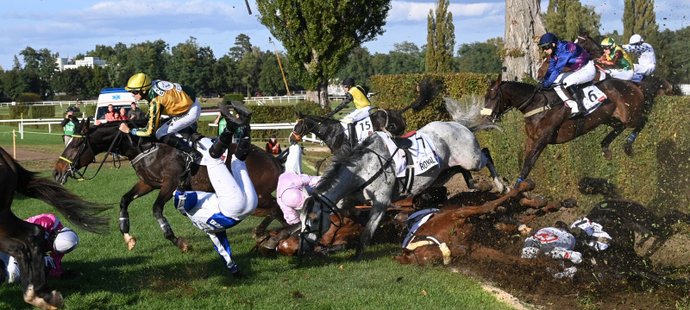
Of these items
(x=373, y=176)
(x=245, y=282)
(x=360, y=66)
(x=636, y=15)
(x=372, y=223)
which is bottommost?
(x=360, y=66)

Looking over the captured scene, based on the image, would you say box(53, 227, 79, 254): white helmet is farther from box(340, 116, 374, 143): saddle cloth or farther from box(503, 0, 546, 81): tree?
box(503, 0, 546, 81): tree

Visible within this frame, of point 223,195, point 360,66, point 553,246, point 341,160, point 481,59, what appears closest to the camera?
point 223,195

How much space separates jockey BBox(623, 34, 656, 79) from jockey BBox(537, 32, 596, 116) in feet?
2.97

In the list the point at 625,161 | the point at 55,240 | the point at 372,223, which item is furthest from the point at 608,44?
the point at 55,240

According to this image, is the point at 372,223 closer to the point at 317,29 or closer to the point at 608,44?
the point at 608,44

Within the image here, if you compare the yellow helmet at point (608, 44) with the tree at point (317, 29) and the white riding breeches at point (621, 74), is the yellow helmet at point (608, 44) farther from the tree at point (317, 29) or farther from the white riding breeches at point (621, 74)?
the tree at point (317, 29)

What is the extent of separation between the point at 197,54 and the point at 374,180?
75.1m

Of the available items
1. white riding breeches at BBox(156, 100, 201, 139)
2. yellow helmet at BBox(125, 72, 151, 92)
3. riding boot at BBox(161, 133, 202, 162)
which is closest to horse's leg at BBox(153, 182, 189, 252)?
riding boot at BBox(161, 133, 202, 162)

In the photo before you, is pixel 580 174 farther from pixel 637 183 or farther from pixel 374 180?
pixel 374 180

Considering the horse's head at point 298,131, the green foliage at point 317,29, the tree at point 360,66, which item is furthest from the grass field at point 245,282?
the tree at point 360,66

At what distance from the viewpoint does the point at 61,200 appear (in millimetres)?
7473

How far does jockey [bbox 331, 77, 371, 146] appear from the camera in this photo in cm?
1284

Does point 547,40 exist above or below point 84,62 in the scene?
above

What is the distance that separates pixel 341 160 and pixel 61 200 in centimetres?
292
